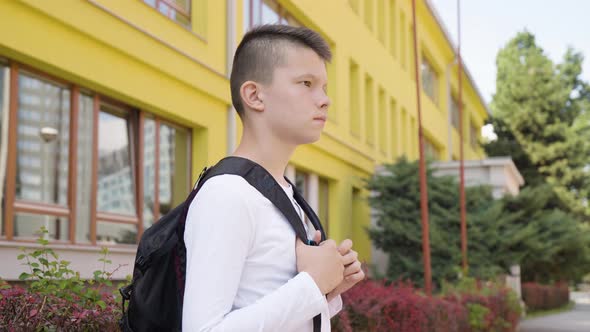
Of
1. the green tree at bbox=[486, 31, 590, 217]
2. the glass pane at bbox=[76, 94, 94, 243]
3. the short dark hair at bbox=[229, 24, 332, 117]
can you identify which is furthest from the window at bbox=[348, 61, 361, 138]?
the short dark hair at bbox=[229, 24, 332, 117]

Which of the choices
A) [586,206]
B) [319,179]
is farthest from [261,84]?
[586,206]

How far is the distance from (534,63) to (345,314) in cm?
4191

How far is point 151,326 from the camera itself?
6.22 feet

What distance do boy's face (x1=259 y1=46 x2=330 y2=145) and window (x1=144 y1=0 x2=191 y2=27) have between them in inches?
372

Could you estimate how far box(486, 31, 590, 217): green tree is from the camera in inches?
1651

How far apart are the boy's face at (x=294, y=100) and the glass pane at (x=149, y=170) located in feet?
31.5

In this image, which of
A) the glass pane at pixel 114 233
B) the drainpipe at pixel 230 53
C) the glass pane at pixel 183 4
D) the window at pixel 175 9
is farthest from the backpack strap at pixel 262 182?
the drainpipe at pixel 230 53

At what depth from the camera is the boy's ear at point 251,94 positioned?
2023 mm

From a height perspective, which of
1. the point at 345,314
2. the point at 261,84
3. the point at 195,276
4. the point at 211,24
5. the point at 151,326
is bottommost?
the point at 345,314

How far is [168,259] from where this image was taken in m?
1.87

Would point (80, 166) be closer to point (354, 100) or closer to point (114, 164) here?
point (114, 164)

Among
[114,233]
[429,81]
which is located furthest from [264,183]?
[429,81]

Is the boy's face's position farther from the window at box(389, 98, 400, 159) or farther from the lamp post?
the window at box(389, 98, 400, 159)

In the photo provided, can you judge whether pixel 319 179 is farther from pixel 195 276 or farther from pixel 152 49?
pixel 195 276
